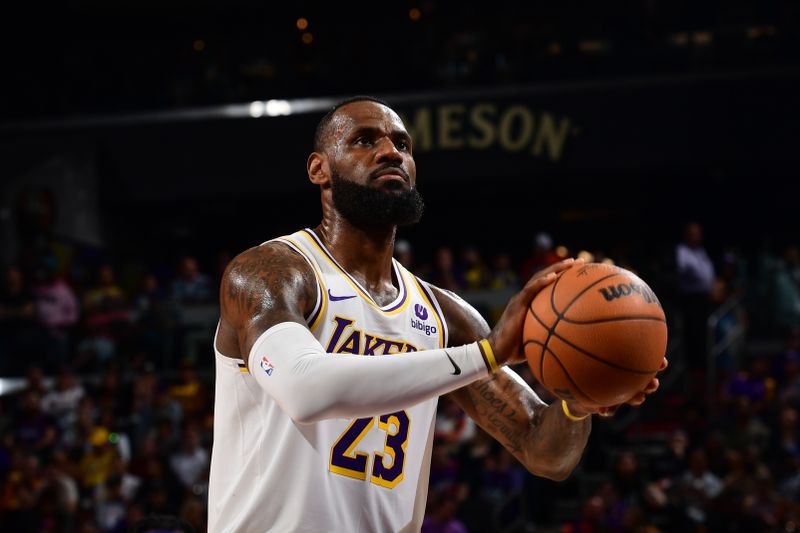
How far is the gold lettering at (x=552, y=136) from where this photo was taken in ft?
63.9

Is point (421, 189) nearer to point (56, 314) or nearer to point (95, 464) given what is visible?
point (56, 314)

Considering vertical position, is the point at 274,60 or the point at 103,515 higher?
the point at 274,60

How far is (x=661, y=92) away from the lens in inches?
750

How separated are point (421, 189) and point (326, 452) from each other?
17212 mm

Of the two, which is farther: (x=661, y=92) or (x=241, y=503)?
(x=661, y=92)

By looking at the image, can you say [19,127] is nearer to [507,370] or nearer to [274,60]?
[274,60]

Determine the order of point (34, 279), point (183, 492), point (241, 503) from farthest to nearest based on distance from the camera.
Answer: point (34, 279) < point (183, 492) < point (241, 503)

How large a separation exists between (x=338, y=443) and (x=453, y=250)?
18777 mm

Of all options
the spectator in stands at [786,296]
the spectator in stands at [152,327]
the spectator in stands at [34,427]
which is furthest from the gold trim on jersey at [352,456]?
the spectator in stands at [786,296]

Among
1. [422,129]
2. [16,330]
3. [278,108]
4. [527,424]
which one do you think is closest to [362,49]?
[278,108]

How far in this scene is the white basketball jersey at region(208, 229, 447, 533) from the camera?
382 cm

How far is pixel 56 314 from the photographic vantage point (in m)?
15.5

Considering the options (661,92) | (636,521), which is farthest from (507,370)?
(661,92)

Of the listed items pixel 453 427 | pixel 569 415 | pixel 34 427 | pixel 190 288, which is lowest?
pixel 34 427
